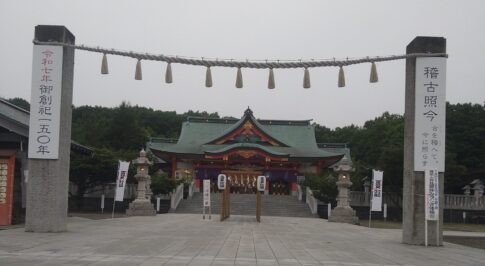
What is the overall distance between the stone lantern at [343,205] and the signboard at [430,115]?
1455 centimetres

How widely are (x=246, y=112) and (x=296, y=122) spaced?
8.43m

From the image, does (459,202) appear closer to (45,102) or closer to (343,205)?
(343,205)

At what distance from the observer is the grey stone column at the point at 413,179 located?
14.5 meters

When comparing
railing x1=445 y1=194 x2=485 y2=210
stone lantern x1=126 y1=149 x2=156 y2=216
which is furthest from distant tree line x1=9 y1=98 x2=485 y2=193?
stone lantern x1=126 y1=149 x2=156 y2=216

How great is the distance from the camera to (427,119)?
14.7 metres

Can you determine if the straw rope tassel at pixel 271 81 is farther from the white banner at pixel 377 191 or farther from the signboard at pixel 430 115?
the white banner at pixel 377 191

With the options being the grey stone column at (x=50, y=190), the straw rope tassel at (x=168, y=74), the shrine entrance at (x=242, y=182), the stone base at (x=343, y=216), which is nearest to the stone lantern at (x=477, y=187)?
the stone base at (x=343, y=216)

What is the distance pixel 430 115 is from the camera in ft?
48.3

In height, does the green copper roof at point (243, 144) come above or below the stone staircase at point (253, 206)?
above

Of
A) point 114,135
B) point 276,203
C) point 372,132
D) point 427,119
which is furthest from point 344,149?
point 427,119

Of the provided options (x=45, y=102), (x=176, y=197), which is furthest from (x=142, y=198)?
(x=45, y=102)

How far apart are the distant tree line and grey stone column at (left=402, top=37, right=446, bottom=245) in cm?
1870

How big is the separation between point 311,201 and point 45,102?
23.9 metres

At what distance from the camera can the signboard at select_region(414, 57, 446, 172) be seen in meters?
14.6
